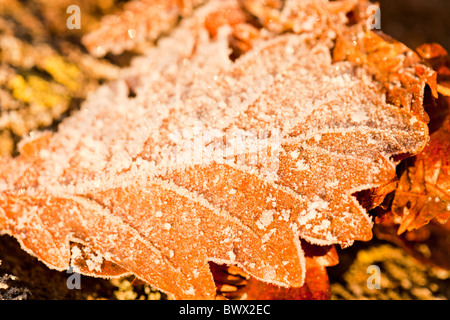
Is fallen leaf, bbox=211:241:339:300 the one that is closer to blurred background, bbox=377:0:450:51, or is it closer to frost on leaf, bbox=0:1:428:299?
frost on leaf, bbox=0:1:428:299

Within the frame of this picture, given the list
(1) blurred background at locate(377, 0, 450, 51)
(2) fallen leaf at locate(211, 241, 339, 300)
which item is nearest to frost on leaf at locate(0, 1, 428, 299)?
(2) fallen leaf at locate(211, 241, 339, 300)

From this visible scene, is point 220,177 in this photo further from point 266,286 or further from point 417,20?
point 417,20

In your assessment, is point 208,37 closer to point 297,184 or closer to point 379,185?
Answer: point 297,184

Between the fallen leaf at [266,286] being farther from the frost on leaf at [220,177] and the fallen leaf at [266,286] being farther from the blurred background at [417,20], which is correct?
the blurred background at [417,20]

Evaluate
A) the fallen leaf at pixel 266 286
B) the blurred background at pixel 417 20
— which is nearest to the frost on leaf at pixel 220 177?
the fallen leaf at pixel 266 286

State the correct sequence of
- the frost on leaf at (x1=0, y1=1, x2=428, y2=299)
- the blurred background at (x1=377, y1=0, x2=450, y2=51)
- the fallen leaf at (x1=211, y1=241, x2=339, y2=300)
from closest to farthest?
the frost on leaf at (x1=0, y1=1, x2=428, y2=299)
the fallen leaf at (x1=211, y1=241, x2=339, y2=300)
the blurred background at (x1=377, y1=0, x2=450, y2=51)

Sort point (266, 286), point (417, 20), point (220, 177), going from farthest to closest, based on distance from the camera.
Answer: point (417, 20) < point (266, 286) < point (220, 177)

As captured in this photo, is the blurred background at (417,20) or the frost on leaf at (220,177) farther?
the blurred background at (417,20)

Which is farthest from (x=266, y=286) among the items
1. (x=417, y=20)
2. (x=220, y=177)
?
(x=417, y=20)
